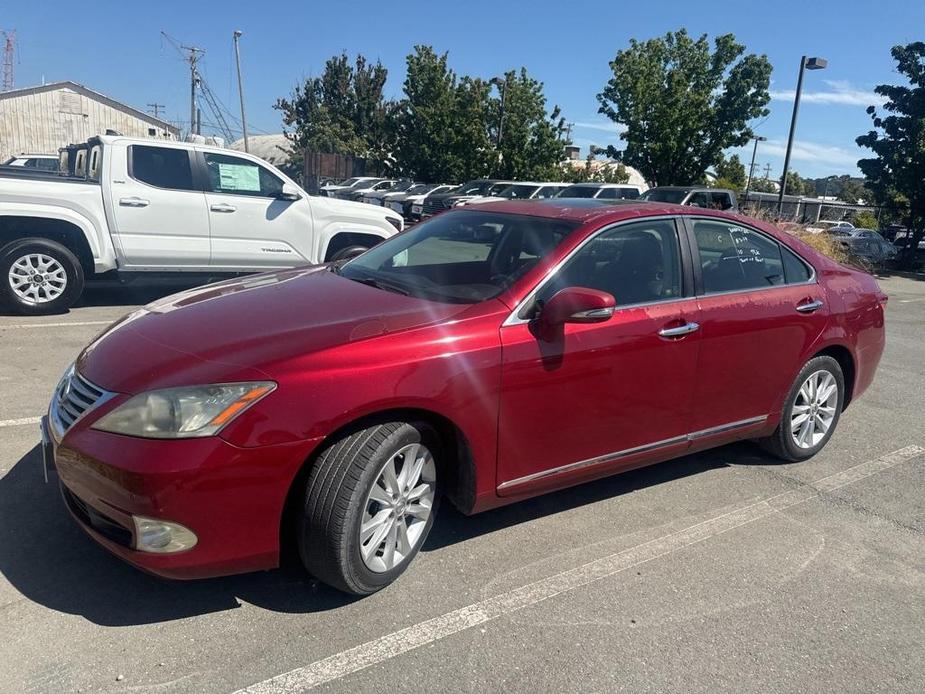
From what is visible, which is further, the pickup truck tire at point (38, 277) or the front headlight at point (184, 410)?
the pickup truck tire at point (38, 277)

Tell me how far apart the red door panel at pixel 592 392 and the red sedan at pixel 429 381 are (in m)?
0.01

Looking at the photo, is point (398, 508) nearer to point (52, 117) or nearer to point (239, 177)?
point (239, 177)

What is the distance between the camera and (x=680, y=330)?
12.1ft

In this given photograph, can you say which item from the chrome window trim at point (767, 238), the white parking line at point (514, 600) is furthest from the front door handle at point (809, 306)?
the white parking line at point (514, 600)

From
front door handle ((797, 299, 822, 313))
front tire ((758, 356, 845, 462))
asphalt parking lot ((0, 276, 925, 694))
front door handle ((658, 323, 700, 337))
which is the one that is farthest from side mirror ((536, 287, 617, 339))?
front tire ((758, 356, 845, 462))

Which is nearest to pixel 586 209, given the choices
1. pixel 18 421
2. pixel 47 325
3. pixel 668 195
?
pixel 18 421

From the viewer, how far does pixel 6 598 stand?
9.18ft

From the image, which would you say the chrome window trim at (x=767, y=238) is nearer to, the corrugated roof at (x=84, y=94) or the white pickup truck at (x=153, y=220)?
the white pickup truck at (x=153, y=220)

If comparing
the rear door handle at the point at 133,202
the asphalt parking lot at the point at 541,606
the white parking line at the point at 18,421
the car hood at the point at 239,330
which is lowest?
the asphalt parking lot at the point at 541,606

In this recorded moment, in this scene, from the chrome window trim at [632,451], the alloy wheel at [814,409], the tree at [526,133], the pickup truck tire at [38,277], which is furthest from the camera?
the tree at [526,133]

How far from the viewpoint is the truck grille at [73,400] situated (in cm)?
276

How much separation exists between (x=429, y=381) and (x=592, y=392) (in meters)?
0.91

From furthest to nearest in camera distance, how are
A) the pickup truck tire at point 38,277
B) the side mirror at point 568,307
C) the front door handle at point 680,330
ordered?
the pickup truck tire at point 38,277, the front door handle at point 680,330, the side mirror at point 568,307

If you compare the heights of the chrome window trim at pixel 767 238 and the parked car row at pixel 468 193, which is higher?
the chrome window trim at pixel 767 238
